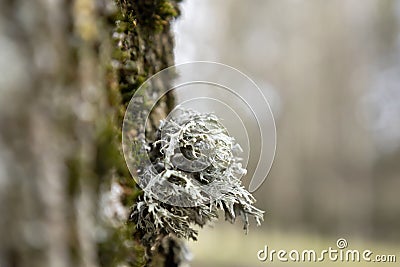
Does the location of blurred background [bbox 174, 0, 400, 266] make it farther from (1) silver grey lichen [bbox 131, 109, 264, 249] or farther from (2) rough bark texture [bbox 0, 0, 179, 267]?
(2) rough bark texture [bbox 0, 0, 179, 267]

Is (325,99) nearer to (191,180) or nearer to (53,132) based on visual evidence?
(191,180)

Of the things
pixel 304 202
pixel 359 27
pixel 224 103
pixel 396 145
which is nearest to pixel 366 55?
pixel 359 27

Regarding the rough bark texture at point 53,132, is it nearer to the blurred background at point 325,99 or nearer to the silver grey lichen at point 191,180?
the silver grey lichen at point 191,180

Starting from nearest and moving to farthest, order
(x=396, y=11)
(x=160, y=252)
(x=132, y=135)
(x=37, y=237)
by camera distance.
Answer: (x=37, y=237) → (x=132, y=135) → (x=160, y=252) → (x=396, y=11)

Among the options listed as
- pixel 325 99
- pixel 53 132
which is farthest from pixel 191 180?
pixel 325 99

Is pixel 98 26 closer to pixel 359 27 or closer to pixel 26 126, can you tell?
pixel 26 126
